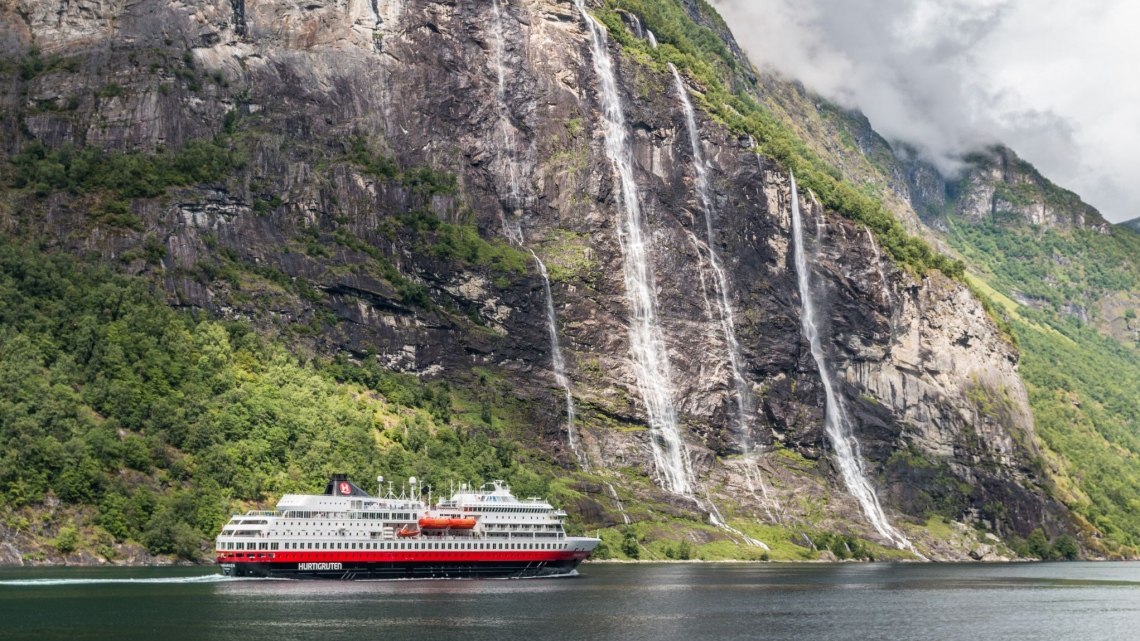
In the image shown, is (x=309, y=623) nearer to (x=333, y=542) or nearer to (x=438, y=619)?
(x=438, y=619)

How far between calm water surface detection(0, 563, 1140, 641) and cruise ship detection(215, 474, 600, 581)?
162 inches

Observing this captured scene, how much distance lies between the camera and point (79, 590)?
14288 centimetres

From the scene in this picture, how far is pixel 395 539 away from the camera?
172 m

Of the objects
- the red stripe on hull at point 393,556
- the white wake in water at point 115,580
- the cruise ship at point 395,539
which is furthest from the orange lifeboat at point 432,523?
the white wake in water at point 115,580

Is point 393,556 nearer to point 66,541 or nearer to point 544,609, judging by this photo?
point 66,541

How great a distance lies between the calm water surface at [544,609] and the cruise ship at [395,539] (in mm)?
4122

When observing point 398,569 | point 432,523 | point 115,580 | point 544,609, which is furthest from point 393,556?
point 544,609

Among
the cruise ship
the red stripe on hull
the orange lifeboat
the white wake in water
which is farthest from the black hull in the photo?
the orange lifeboat

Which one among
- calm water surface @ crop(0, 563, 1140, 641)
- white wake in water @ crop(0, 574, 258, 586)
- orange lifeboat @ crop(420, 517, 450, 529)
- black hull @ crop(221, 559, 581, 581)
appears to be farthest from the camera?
orange lifeboat @ crop(420, 517, 450, 529)

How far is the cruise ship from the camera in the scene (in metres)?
165

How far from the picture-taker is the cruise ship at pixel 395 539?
16488 centimetres

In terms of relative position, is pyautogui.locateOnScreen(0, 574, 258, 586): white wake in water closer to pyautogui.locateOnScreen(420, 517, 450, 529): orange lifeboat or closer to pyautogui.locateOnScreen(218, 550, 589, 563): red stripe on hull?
pyautogui.locateOnScreen(218, 550, 589, 563): red stripe on hull

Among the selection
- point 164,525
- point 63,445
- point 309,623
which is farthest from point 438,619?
point 63,445

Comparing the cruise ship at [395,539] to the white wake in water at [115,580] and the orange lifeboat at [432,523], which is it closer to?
the orange lifeboat at [432,523]
